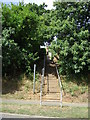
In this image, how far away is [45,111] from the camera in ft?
20.8

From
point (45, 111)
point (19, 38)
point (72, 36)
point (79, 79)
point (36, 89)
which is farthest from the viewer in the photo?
point (19, 38)

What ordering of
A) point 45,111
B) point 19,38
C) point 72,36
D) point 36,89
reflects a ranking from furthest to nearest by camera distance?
1. point 19,38
2. point 72,36
3. point 36,89
4. point 45,111

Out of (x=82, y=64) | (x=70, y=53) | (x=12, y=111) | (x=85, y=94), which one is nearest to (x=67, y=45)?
(x=70, y=53)

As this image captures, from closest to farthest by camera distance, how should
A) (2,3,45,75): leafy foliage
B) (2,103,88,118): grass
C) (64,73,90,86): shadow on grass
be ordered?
1. (2,103,88,118): grass
2. (2,3,45,75): leafy foliage
3. (64,73,90,86): shadow on grass

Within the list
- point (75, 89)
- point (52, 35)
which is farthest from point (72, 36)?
point (75, 89)

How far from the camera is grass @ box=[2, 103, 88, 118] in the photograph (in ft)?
19.7

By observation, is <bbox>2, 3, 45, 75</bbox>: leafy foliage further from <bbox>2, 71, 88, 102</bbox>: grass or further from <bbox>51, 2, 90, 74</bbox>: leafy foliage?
<bbox>51, 2, 90, 74</bbox>: leafy foliage

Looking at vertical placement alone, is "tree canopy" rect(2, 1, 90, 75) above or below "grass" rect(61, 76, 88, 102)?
above

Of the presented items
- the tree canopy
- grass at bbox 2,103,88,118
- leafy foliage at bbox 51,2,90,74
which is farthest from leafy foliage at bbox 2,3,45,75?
grass at bbox 2,103,88,118

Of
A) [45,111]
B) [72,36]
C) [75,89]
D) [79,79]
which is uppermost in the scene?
[72,36]

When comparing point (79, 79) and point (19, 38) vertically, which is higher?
point (19, 38)

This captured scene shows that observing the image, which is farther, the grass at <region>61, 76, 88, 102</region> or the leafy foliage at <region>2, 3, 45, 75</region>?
the leafy foliage at <region>2, 3, 45, 75</region>

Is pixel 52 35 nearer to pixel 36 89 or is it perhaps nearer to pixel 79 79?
pixel 79 79

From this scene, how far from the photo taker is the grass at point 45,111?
5995 millimetres
